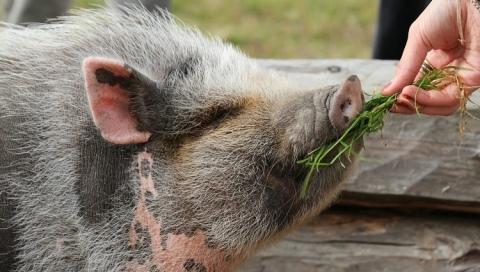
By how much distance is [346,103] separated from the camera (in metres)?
2.46

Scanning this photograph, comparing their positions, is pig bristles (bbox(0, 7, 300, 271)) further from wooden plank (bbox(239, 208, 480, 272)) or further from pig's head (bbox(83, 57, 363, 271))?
wooden plank (bbox(239, 208, 480, 272))

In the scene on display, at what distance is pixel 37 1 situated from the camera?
14.1ft

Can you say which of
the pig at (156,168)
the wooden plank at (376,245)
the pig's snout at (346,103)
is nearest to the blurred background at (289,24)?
the wooden plank at (376,245)

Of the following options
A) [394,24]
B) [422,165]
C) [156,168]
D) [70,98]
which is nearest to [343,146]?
[156,168]

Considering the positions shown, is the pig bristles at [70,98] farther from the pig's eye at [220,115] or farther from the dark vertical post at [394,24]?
the dark vertical post at [394,24]

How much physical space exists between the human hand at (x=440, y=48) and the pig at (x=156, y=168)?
31 centimetres

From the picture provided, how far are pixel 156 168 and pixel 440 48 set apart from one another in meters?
0.95

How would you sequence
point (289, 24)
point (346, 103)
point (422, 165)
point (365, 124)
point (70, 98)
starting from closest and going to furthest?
point (346, 103) < point (365, 124) < point (70, 98) < point (422, 165) < point (289, 24)

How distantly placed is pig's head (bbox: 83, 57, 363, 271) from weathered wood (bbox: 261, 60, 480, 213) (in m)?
0.78

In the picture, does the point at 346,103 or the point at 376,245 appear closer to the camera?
the point at 346,103

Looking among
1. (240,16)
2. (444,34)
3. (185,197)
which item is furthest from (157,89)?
(240,16)

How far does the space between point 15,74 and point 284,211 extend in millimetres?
903

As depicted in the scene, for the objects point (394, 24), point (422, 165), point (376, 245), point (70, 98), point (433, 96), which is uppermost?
point (70, 98)

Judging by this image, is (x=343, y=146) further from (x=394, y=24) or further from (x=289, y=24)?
(x=289, y=24)
